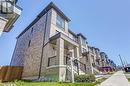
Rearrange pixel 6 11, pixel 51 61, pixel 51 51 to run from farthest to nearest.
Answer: pixel 51 51, pixel 51 61, pixel 6 11

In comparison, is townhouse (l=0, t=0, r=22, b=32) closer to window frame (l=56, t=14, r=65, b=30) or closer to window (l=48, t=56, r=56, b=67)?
window (l=48, t=56, r=56, b=67)

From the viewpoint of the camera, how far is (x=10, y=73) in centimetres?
2192

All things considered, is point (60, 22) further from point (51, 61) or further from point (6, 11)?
point (6, 11)

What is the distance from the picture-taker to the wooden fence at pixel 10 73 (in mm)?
20953

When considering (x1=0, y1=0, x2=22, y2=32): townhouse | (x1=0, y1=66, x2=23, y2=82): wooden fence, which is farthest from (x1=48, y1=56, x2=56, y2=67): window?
(x1=0, y1=66, x2=23, y2=82): wooden fence

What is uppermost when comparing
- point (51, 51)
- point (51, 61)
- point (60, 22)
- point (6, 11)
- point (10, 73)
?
point (60, 22)

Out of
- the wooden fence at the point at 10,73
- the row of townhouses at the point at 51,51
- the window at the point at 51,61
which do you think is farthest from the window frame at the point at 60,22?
the wooden fence at the point at 10,73

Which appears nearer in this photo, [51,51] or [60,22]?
[51,51]

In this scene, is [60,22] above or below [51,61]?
above

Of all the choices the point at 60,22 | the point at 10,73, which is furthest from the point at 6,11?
the point at 10,73

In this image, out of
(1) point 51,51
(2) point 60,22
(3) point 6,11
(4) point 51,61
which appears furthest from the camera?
(2) point 60,22

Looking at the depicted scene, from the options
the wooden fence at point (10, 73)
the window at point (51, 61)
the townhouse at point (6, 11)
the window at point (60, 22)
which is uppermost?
the window at point (60, 22)

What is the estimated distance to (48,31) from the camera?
1873cm

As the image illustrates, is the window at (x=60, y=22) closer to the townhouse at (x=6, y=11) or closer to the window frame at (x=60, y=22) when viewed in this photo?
the window frame at (x=60, y=22)
